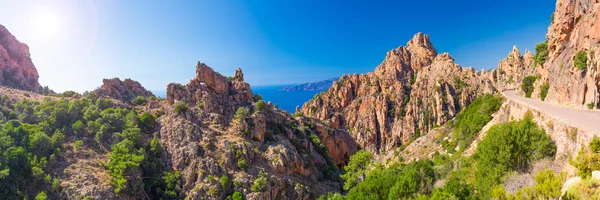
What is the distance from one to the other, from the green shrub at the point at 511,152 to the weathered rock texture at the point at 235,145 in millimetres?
29851

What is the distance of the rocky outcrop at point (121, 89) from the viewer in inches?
2744

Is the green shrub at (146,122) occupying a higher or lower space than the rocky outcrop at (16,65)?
lower

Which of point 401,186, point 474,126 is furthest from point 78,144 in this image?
point 474,126

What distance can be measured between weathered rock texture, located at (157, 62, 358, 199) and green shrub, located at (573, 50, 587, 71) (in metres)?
37.7

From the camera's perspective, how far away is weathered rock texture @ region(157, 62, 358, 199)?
1792 inches

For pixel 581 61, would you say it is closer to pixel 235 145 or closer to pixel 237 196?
pixel 237 196

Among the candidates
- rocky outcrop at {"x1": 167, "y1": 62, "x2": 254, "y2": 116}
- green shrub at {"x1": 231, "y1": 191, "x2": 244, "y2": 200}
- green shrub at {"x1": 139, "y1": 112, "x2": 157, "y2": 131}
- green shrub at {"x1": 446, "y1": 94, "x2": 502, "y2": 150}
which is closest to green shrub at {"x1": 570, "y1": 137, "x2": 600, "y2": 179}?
green shrub at {"x1": 446, "y1": 94, "x2": 502, "y2": 150}

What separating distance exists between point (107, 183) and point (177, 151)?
11287 millimetres

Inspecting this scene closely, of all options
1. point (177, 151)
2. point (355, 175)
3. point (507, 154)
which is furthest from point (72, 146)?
point (507, 154)

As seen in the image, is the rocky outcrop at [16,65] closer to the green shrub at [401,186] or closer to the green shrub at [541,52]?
the green shrub at [401,186]

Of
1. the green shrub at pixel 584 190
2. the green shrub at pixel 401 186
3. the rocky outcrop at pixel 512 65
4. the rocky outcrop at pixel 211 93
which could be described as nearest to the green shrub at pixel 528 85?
the green shrub at pixel 401 186

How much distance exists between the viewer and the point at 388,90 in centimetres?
14450

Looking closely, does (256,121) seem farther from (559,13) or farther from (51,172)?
(559,13)

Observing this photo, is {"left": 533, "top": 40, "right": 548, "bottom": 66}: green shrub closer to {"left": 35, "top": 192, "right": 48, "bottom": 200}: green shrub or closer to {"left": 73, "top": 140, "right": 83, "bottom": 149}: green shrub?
{"left": 35, "top": 192, "right": 48, "bottom": 200}: green shrub
